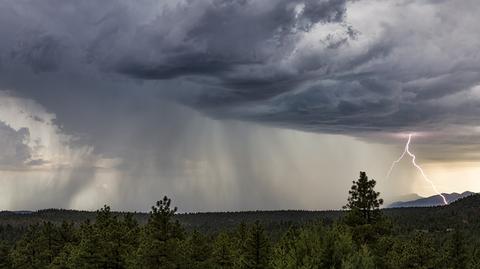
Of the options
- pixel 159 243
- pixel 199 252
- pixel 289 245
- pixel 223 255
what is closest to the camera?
pixel 289 245

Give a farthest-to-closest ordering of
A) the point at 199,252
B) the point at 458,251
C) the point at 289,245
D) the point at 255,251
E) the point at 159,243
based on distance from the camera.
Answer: the point at 458,251, the point at 199,252, the point at 255,251, the point at 159,243, the point at 289,245

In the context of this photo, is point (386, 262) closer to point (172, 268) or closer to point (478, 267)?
point (172, 268)

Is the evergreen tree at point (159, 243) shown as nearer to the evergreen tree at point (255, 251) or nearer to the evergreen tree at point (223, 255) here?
the evergreen tree at point (255, 251)

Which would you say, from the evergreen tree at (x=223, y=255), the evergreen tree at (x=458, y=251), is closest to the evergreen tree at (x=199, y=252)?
the evergreen tree at (x=223, y=255)

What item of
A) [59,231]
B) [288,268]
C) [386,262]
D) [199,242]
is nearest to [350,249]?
[288,268]

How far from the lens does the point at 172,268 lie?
41.6 m

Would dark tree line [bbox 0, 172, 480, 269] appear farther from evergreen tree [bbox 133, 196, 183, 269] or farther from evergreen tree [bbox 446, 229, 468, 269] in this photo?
evergreen tree [bbox 446, 229, 468, 269]

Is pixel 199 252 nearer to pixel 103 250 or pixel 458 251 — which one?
pixel 103 250

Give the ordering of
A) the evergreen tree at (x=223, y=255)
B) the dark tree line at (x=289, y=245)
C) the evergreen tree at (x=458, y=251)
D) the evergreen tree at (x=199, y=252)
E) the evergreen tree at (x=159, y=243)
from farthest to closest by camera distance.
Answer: the evergreen tree at (x=458, y=251) < the evergreen tree at (x=223, y=255) < the evergreen tree at (x=199, y=252) < the evergreen tree at (x=159, y=243) < the dark tree line at (x=289, y=245)

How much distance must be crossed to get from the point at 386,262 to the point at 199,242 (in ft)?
82.2

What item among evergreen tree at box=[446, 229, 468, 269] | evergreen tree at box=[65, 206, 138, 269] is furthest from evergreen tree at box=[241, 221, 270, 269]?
evergreen tree at box=[446, 229, 468, 269]

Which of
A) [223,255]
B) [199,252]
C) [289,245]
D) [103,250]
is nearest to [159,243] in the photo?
[103,250]

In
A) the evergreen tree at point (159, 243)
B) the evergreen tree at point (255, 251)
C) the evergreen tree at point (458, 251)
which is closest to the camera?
the evergreen tree at point (159, 243)

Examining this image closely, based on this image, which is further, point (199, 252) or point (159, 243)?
point (199, 252)
